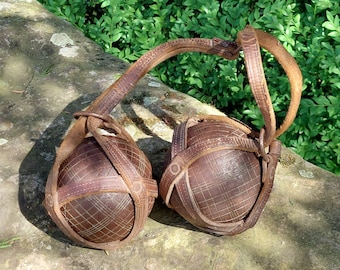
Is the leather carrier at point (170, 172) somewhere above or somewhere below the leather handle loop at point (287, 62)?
below

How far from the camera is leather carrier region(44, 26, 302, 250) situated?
2.36 m

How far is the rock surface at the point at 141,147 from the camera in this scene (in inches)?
105

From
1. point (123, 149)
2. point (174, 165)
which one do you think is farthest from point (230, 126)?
point (123, 149)

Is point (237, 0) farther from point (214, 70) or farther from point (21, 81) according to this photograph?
point (21, 81)

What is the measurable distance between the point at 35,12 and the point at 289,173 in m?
2.77

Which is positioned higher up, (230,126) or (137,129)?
(230,126)

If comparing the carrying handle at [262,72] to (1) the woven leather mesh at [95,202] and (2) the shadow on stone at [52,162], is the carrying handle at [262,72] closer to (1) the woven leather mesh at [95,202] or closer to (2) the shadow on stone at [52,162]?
(1) the woven leather mesh at [95,202]

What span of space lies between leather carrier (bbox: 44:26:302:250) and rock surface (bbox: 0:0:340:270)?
0.69 feet

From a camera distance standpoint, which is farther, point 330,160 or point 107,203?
point 330,160

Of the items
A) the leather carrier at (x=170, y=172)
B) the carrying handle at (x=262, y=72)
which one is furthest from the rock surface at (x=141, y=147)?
the carrying handle at (x=262, y=72)

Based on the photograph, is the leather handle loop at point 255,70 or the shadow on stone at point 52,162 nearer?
the leather handle loop at point 255,70

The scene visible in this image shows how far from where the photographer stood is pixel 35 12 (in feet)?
14.9

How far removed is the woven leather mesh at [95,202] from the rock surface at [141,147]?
31 centimetres

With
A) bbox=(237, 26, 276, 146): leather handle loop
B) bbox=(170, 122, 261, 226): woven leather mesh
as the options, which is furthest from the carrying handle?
bbox=(170, 122, 261, 226): woven leather mesh
